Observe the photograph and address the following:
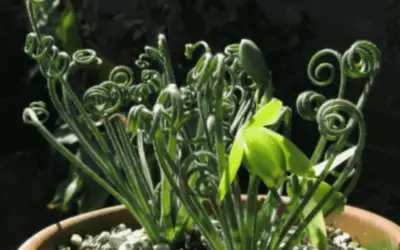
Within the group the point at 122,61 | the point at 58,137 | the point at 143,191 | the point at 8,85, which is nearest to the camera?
the point at 143,191

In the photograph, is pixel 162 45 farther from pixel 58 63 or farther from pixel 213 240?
pixel 213 240

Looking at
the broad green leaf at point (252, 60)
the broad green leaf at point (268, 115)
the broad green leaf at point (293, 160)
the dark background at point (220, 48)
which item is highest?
the broad green leaf at point (252, 60)

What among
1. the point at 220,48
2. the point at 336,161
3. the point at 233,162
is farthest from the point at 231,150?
the point at 220,48

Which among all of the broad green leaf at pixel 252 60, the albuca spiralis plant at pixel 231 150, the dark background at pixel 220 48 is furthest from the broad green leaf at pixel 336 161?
the dark background at pixel 220 48

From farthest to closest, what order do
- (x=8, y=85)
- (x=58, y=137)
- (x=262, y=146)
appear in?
(x=8, y=85), (x=58, y=137), (x=262, y=146)

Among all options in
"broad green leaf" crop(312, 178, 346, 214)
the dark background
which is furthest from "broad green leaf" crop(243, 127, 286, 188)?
the dark background

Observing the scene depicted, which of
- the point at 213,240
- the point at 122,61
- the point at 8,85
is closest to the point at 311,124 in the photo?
the point at 122,61

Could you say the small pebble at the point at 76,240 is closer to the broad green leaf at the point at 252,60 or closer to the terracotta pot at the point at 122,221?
the terracotta pot at the point at 122,221

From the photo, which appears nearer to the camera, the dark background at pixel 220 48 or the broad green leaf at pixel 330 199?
the broad green leaf at pixel 330 199
